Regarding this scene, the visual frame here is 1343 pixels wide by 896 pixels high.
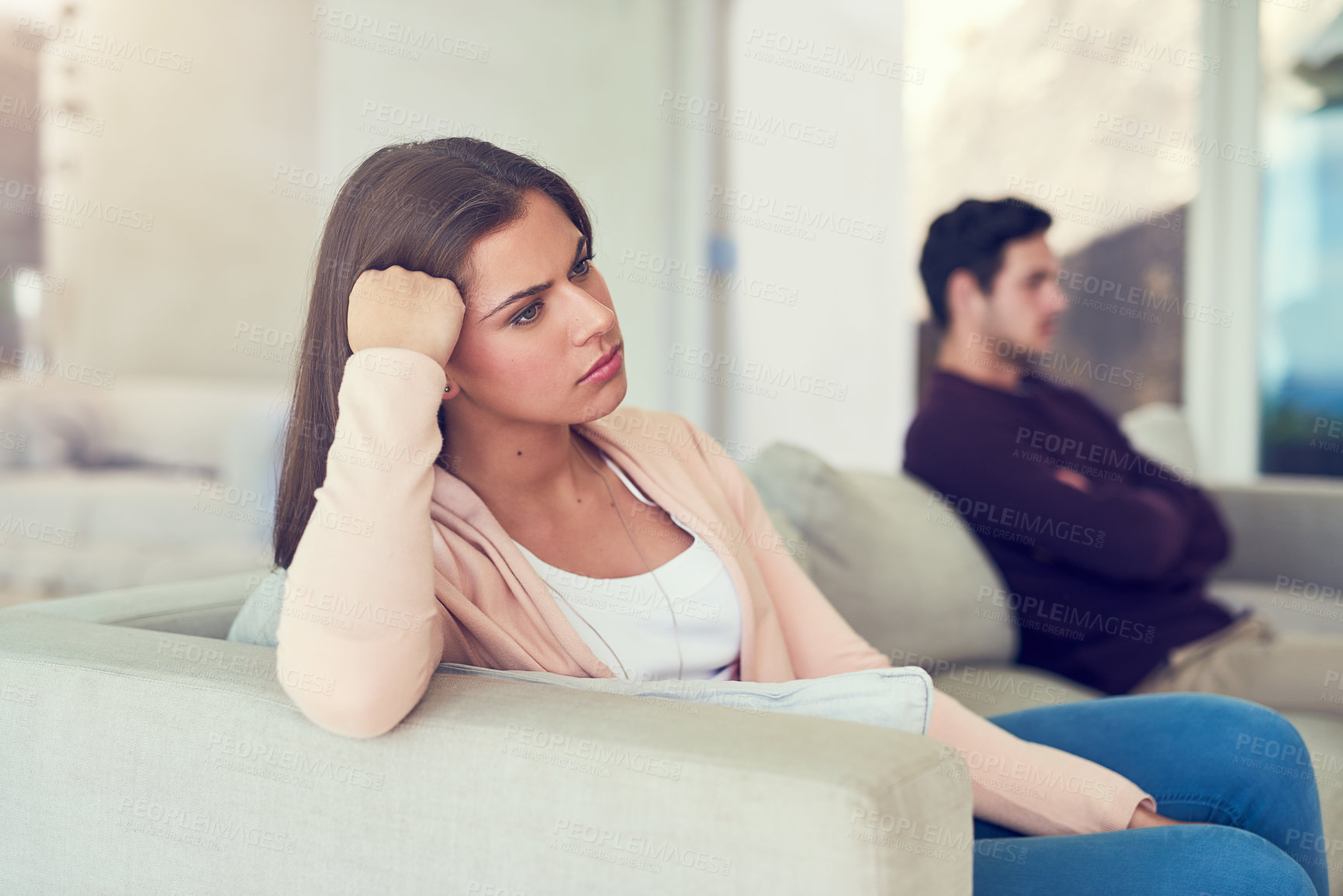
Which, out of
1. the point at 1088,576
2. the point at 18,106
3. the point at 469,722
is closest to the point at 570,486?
the point at 469,722

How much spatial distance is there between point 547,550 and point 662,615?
14cm

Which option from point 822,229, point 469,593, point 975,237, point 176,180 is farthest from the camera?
point 822,229

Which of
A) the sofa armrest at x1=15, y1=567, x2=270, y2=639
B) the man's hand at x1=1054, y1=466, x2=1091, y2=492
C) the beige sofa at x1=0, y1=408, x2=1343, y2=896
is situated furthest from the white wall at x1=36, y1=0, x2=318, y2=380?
the man's hand at x1=1054, y1=466, x2=1091, y2=492

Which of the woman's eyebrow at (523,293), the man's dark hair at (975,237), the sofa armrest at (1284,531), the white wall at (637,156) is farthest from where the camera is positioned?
the white wall at (637,156)

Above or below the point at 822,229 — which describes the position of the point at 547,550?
below

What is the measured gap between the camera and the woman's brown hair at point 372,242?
1043 mm

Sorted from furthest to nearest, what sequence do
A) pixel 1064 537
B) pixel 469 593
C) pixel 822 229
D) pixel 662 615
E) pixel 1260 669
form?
pixel 822 229 < pixel 1064 537 < pixel 1260 669 < pixel 662 615 < pixel 469 593

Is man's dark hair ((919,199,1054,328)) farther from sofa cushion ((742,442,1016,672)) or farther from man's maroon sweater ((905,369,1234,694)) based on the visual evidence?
sofa cushion ((742,442,1016,672))

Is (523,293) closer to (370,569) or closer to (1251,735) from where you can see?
(370,569)

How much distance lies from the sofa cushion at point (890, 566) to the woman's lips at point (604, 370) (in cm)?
74

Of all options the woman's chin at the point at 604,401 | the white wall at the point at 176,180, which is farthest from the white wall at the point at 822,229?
the woman's chin at the point at 604,401

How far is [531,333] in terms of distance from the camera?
1053 mm

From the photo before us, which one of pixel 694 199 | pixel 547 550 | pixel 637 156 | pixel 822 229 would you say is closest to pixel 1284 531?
pixel 547 550

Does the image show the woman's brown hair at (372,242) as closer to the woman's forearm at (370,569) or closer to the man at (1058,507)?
the woman's forearm at (370,569)
